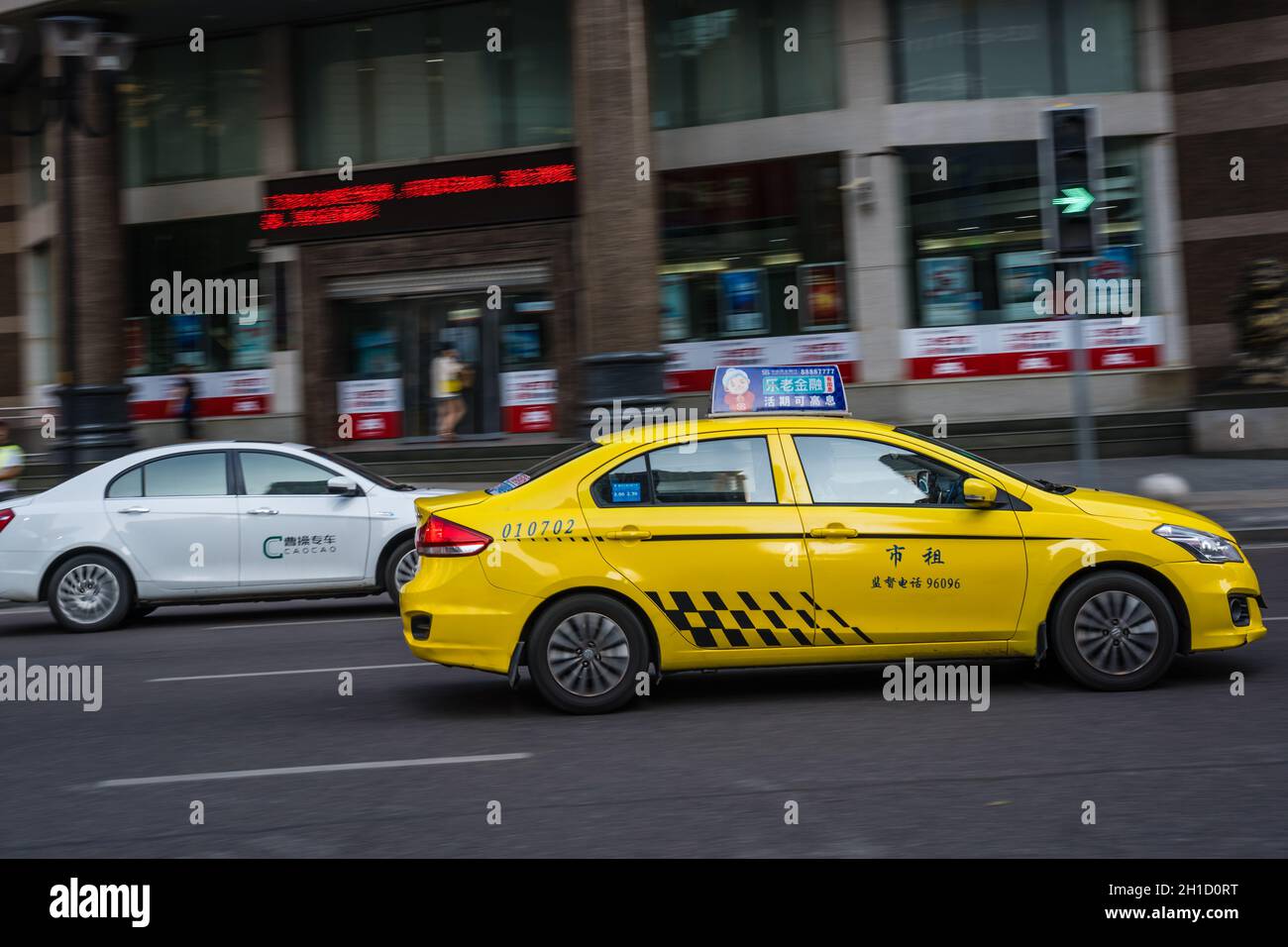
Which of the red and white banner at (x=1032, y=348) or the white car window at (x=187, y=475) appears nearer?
the white car window at (x=187, y=475)

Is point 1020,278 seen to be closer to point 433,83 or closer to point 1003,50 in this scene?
point 1003,50

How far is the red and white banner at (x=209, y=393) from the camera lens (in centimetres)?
2602

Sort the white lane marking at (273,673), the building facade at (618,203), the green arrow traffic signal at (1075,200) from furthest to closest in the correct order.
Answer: the building facade at (618,203) → the green arrow traffic signal at (1075,200) → the white lane marking at (273,673)

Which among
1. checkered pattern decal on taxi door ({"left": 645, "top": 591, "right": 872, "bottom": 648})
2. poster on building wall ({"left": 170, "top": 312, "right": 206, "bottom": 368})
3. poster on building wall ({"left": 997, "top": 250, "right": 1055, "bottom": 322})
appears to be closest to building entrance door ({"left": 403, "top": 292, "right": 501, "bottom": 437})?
poster on building wall ({"left": 170, "top": 312, "right": 206, "bottom": 368})

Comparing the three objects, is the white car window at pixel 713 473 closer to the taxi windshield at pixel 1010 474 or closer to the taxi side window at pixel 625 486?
the taxi side window at pixel 625 486

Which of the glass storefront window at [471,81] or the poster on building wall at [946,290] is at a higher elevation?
the glass storefront window at [471,81]

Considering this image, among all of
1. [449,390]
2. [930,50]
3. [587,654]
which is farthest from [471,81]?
[587,654]

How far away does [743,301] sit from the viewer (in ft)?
76.8

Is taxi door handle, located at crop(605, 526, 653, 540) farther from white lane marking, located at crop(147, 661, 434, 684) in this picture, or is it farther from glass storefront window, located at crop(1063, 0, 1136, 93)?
glass storefront window, located at crop(1063, 0, 1136, 93)

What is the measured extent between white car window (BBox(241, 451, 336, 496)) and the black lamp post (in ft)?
27.4

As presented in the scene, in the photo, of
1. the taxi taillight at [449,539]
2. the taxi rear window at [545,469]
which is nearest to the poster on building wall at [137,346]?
the taxi rear window at [545,469]

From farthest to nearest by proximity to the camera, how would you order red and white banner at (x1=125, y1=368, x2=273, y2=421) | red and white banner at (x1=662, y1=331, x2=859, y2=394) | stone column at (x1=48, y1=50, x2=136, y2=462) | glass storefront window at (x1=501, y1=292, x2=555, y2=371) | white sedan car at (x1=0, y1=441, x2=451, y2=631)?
red and white banner at (x1=125, y1=368, x2=273, y2=421)
glass storefront window at (x1=501, y1=292, x2=555, y2=371)
red and white banner at (x1=662, y1=331, x2=859, y2=394)
stone column at (x1=48, y1=50, x2=136, y2=462)
white sedan car at (x1=0, y1=441, x2=451, y2=631)

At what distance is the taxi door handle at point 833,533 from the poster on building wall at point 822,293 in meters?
16.4

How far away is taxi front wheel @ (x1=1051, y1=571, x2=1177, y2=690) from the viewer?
7.09 m
